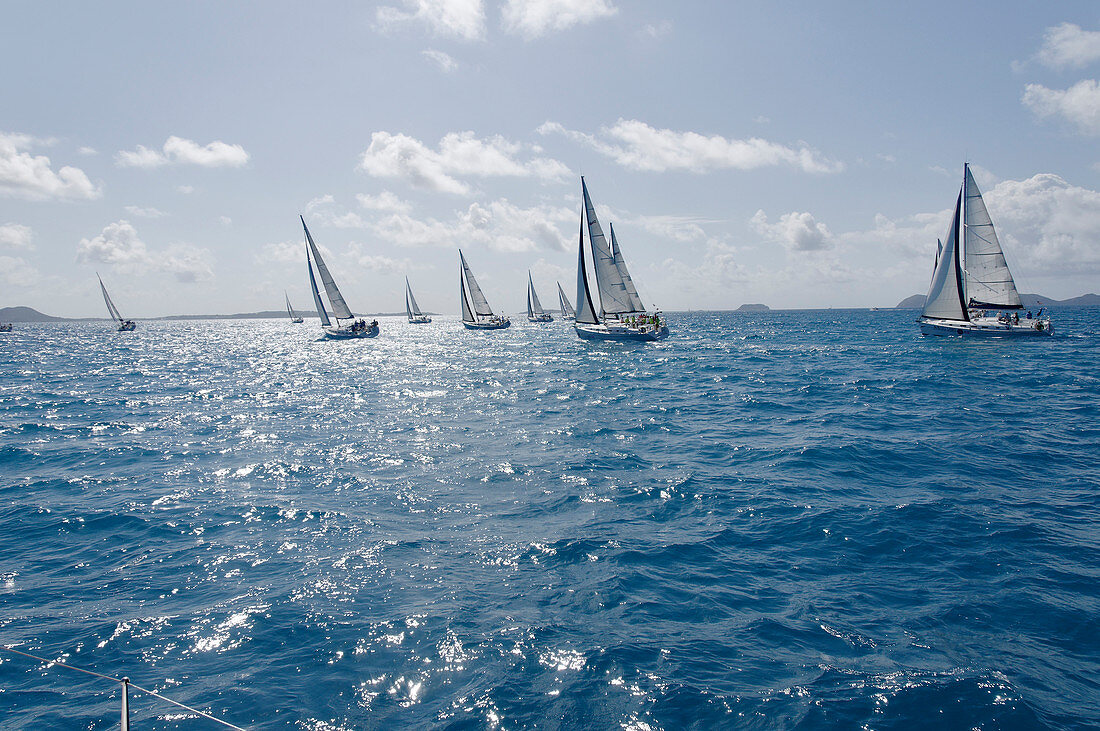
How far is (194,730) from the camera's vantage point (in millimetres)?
5645

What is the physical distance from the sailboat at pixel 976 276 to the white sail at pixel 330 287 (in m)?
73.0

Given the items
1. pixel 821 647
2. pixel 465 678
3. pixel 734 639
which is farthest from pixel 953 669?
pixel 465 678

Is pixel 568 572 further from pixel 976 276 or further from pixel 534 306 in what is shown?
pixel 534 306

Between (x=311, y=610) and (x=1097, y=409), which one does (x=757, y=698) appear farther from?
(x=1097, y=409)

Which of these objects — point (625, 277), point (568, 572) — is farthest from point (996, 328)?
point (568, 572)

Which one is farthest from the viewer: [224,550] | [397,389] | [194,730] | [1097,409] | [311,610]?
[397,389]

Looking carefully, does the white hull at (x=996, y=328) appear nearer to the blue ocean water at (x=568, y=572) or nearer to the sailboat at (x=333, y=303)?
the blue ocean water at (x=568, y=572)

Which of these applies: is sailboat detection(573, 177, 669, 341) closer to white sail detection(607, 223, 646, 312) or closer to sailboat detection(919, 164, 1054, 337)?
white sail detection(607, 223, 646, 312)

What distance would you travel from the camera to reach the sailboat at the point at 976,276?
48094mm

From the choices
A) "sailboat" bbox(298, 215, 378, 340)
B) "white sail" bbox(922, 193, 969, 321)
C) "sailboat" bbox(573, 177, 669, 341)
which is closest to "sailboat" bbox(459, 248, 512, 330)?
"sailboat" bbox(298, 215, 378, 340)

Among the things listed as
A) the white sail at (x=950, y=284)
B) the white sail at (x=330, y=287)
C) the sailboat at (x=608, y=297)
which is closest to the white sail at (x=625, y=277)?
the sailboat at (x=608, y=297)

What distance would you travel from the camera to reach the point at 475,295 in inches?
4048

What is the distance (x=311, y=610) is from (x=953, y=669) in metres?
8.66

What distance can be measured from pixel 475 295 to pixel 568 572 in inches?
3794
